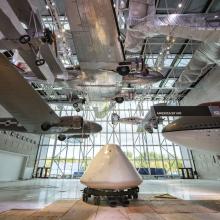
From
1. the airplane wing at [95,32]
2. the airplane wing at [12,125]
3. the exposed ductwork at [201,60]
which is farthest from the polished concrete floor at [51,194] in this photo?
the exposed ductwork at [201,60]

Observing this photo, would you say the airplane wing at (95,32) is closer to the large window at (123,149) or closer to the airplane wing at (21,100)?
the airplane wing at (21,100)

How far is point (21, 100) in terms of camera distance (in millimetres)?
4102

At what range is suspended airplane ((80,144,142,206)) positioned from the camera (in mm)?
2883

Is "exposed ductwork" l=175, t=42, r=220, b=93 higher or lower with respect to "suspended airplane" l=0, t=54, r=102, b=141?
higher

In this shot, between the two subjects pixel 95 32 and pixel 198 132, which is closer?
pixel 95 32

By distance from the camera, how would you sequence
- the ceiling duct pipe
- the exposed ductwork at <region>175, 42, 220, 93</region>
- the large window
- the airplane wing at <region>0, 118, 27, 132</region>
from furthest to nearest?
1. the large window
2. the airplane wing at <region>0, 118, 27, 132</region>
3. the exposed ductwork at <region>175, 42, 220, 93</region>
4. the ceiling duct pipe

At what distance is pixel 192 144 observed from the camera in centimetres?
663

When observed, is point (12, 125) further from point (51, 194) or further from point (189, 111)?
point (189, 111)

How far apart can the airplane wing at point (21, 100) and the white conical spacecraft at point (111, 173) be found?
2.14m

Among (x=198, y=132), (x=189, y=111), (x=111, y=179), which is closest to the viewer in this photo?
(x=111, y=179)

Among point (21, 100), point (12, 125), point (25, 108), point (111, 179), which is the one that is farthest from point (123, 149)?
point (111, 179)

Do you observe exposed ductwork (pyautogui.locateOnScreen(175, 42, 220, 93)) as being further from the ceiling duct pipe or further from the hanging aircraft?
the hanging aircraft

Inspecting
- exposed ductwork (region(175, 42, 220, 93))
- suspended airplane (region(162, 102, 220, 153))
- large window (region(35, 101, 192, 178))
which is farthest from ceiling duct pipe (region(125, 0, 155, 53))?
large window (region(35, 101, 192, 178))

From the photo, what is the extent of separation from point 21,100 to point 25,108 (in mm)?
472
